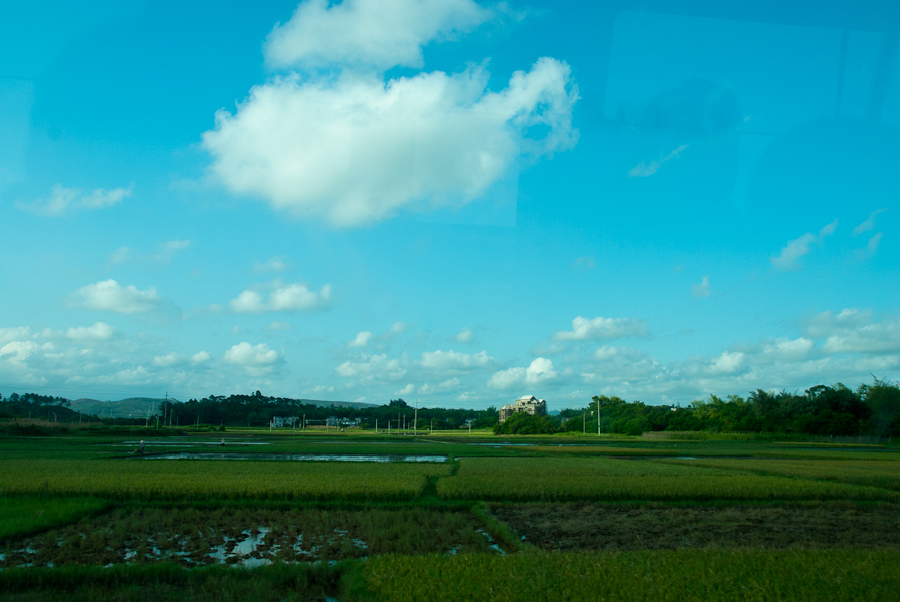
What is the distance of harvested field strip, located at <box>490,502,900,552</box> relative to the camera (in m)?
11.0

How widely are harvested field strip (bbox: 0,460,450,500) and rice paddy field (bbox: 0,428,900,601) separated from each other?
9cm

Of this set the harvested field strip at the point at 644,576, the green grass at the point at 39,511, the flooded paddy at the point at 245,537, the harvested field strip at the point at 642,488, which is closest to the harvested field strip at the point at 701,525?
the harvested field strip at the point at 642,488

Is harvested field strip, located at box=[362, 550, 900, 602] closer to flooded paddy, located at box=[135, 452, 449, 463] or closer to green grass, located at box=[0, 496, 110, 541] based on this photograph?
green grass, located at box=[0, 496, 110, 541]

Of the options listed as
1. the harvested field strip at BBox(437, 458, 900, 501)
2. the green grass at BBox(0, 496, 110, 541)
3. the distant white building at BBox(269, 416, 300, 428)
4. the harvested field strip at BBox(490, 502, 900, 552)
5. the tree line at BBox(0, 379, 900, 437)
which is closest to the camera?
the harvested field strip at BBox(490, 502, 900, 552)

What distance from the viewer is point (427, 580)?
771 cm

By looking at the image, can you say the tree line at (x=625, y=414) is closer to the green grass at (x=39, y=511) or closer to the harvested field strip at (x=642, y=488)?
the harvested field strip at (x=642, y=488)

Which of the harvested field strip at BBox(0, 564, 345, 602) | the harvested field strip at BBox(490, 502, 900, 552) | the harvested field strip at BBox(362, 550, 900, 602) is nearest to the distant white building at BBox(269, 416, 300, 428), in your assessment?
the harvested field strip at BBox(490, 502, 900, 552)

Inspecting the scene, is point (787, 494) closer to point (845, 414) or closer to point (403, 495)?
point (403, 495)

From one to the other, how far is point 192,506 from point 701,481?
16.4 metres

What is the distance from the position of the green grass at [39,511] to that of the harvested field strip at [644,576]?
8.18 m

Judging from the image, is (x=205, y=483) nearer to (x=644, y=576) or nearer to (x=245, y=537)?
(x=245, y=537)

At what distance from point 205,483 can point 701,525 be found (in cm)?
1432

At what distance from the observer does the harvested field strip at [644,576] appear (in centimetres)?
686

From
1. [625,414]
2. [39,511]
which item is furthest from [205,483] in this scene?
[625,414]
